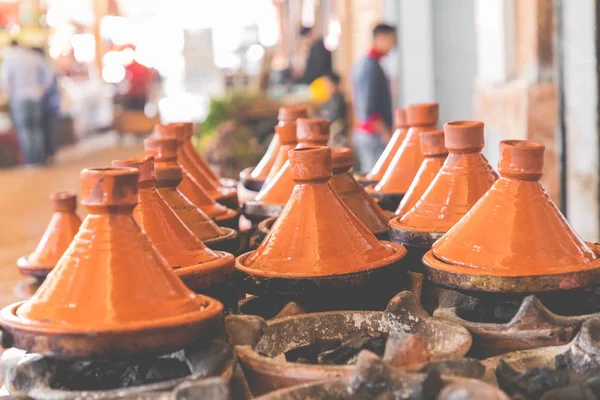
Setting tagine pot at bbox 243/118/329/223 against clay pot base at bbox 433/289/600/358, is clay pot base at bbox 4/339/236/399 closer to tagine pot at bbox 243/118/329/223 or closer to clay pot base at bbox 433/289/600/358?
clay pot base at bbox 433/289/600/358

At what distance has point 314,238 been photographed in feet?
4.84

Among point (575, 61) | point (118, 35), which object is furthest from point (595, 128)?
point (118, 35)

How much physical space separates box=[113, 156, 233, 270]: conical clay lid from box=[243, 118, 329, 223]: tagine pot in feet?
1.58

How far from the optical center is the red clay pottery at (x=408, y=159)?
2.12 metres

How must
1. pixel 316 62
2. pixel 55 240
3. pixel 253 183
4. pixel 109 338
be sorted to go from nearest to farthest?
pixel 109 338, pixel 55 240, pixel 253 183, pixel 316 62

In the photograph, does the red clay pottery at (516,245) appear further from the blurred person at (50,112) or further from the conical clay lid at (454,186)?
the blurred person at (50,112)

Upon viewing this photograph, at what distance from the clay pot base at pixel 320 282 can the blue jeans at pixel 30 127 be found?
1290 cm

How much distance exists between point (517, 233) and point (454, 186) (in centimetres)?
32

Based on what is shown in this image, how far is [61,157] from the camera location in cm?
1576

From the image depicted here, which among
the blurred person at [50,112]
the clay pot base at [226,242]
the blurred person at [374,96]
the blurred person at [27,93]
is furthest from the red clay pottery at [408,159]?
the blurred person at [50,112]

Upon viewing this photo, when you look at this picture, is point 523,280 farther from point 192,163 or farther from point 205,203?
point 192,163

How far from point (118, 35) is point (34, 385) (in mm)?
25655

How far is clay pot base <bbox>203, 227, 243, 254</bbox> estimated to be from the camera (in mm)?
1708


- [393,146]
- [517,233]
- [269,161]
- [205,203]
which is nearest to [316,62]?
[269,161]
